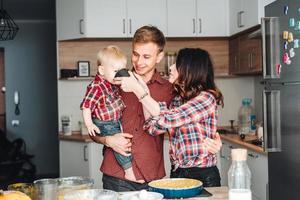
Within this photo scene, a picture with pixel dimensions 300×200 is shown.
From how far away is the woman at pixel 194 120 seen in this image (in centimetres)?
205

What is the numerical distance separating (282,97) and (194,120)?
1.36 m

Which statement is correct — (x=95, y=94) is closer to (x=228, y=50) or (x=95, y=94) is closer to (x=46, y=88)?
(x=228, y=50)

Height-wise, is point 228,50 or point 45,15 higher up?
point 45,15

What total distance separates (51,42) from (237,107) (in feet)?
11.9

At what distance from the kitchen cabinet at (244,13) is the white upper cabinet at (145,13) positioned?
67cm

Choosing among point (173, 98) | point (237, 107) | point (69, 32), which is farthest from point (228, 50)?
point (173, 98)

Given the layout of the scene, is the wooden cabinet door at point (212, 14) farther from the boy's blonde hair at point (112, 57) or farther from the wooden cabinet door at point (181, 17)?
the boy's blonde hair at point (112, 57)

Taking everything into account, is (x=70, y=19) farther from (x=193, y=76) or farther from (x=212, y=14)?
(x=193, y=76)

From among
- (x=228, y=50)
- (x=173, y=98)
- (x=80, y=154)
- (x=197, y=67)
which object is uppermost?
(x=228, y=50)

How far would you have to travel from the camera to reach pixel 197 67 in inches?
85.0

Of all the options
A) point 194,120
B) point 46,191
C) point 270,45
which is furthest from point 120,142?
point 270,45

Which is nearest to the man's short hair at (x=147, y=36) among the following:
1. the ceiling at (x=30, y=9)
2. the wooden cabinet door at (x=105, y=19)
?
the wooden cabinet door at (x=105, y=19)

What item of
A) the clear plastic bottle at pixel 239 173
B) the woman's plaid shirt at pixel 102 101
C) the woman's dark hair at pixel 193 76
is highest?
the woman's dark hair at pixel 193 76

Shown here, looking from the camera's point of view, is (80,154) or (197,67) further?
(80,154)
